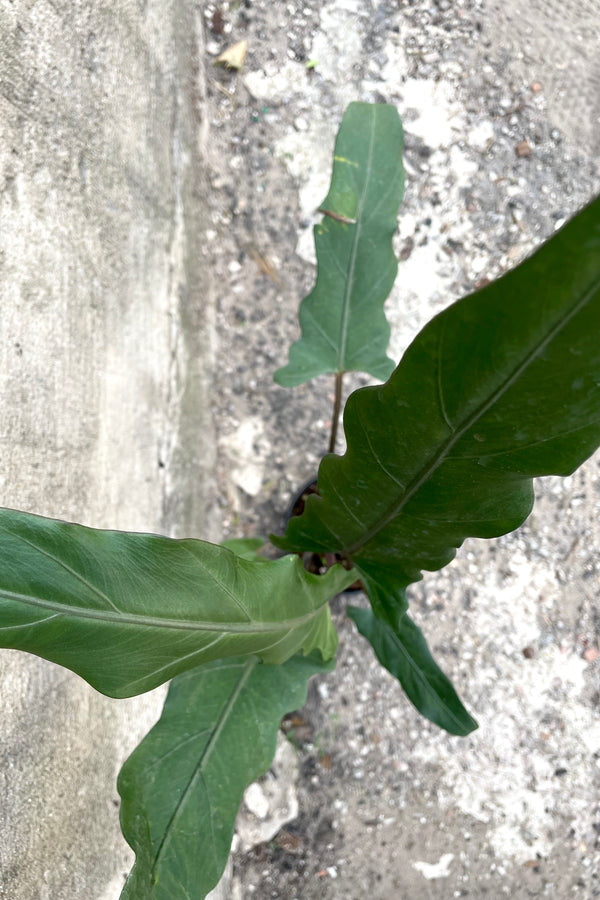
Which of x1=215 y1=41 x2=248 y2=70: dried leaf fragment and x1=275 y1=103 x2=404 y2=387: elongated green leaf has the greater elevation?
x1=215 y1=41 x2=248 y2=70: dried leaf fragment

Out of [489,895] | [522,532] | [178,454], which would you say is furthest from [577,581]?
[178,454]

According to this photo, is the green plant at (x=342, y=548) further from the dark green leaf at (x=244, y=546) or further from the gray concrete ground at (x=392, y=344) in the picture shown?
the gray concrete ground at (x=392, y=344)

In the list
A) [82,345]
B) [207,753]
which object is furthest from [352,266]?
[207,753]

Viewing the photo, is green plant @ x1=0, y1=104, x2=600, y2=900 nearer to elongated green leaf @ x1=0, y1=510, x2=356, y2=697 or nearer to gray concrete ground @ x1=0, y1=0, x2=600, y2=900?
elongated green leaf @ x1=0, y1=510, x2=356, y2=697

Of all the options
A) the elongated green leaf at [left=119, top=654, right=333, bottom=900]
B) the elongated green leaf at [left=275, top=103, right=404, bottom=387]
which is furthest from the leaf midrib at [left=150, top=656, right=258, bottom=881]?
the elongated green leaf at [left=275, top=103, right=404, bottom=387]

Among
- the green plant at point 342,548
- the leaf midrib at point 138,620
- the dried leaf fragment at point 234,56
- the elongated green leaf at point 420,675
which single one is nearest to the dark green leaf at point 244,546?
the green plant at point 342,548

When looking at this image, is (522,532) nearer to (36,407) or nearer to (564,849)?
(564,849)

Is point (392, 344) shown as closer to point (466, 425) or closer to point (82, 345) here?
point (82, 345)
